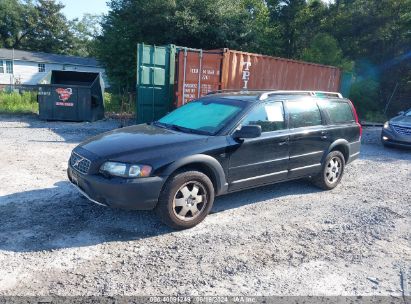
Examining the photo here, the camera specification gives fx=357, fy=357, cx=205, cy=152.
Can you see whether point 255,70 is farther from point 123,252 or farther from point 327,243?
point 123,252

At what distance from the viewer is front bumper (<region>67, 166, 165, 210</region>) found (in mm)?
3848

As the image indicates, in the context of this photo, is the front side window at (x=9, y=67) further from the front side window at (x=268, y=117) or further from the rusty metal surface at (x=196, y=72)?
the front side window at (x=268, y=117)

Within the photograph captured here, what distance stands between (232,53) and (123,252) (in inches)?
321

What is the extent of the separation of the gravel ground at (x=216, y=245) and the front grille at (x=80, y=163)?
65cm

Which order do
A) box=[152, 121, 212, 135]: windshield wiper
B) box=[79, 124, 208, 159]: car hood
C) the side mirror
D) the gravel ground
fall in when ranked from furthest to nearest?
box=[152, 121, 212, 135]: windshield wiper, the side mirror, box=[79, 124, 208, 159]: car hood, the gravel ground

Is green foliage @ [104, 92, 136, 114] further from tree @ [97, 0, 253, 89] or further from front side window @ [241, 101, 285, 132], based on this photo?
front side window @ [241, 101, 285, 132]

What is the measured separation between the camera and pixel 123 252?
3.70 m

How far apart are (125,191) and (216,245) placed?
116 centimetres

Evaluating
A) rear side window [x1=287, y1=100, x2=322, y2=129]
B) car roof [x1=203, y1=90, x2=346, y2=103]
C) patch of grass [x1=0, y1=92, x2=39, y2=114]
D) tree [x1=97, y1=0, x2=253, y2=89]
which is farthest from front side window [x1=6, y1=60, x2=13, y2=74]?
rear side window [x1=287, y1=100, x2=322, y2=129]

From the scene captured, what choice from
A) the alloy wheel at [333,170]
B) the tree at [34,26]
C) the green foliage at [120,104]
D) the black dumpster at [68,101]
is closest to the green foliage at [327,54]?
the green foliage at [120,104]

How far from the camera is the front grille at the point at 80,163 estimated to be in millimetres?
4117

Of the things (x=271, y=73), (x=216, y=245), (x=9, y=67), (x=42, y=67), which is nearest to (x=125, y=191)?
(x=216, y=245)

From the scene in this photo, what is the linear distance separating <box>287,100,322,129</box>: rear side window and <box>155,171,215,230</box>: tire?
1853 mm

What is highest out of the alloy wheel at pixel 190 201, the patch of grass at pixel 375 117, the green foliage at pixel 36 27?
the green foliage at pixel 36 27
